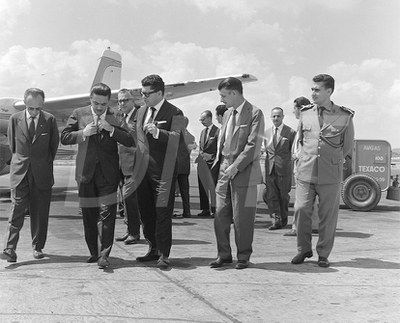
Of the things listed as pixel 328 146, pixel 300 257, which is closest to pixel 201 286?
pixel 300 257

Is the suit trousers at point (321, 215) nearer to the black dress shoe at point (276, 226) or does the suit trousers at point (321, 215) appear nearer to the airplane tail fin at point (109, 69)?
the black dress shoe at point (276, 226)

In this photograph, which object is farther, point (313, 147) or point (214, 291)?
point (313, 147)

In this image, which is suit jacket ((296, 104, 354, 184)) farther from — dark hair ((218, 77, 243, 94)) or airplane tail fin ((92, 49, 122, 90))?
airplane tail fin ((92, 49, 122, 90))

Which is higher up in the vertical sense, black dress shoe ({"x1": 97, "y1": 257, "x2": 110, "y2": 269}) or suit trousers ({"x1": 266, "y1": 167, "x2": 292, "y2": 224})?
suit trousers ({"x1": 266, "y1": 167, "x2": 292, "y2": 224})

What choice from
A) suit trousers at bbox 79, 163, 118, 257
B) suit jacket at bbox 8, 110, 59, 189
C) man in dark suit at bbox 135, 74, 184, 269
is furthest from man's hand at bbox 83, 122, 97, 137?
suit jacket at bbox 8, 110, 59, 189

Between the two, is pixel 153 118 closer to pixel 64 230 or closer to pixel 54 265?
pixel 54 265

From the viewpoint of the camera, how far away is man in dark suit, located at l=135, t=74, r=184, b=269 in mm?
4230

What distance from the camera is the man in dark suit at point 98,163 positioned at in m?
4.19

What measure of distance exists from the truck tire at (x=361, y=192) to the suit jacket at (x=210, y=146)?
2.77m

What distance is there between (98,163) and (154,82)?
88 cm

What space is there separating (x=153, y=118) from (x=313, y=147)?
58.8 inches

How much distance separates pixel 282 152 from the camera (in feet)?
22.0

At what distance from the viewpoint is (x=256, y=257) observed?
460cm

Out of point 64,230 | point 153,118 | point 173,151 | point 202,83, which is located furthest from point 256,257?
point 202,83
